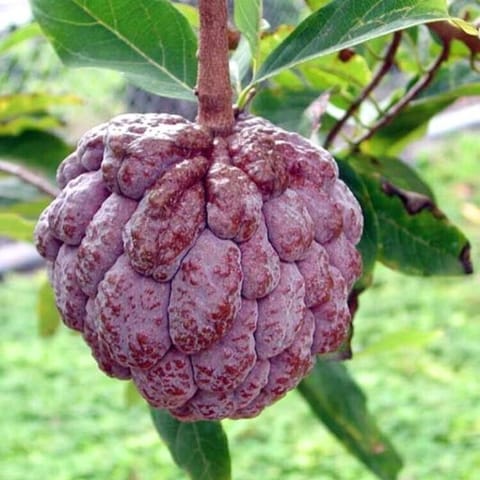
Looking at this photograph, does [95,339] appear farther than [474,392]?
No

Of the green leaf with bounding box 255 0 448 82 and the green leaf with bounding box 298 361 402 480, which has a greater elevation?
the green leaf with bounding box 255 0 448 82

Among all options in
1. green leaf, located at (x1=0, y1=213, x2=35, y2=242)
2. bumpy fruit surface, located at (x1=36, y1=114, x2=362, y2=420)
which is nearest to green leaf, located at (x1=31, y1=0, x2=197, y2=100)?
bumpy fruit surface, located at (x1=36, y1=114, x2=362, y2=420)

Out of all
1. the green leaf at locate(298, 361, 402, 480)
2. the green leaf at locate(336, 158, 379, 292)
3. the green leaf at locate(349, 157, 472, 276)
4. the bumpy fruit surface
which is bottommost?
the green leaf at locate(298, 361, 402, 480)

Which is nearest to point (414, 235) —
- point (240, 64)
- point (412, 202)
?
point (412, 202)

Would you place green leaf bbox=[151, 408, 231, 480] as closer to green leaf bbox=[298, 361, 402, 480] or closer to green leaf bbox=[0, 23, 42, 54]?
green leaf bbox=[298, 361, 402, 480]

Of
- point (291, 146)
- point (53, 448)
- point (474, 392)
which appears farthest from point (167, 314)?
point (474, 392)

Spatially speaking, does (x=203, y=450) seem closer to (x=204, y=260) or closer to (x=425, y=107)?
(x=204, y=260)

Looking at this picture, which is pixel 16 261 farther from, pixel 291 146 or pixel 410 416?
pixel 291 146
